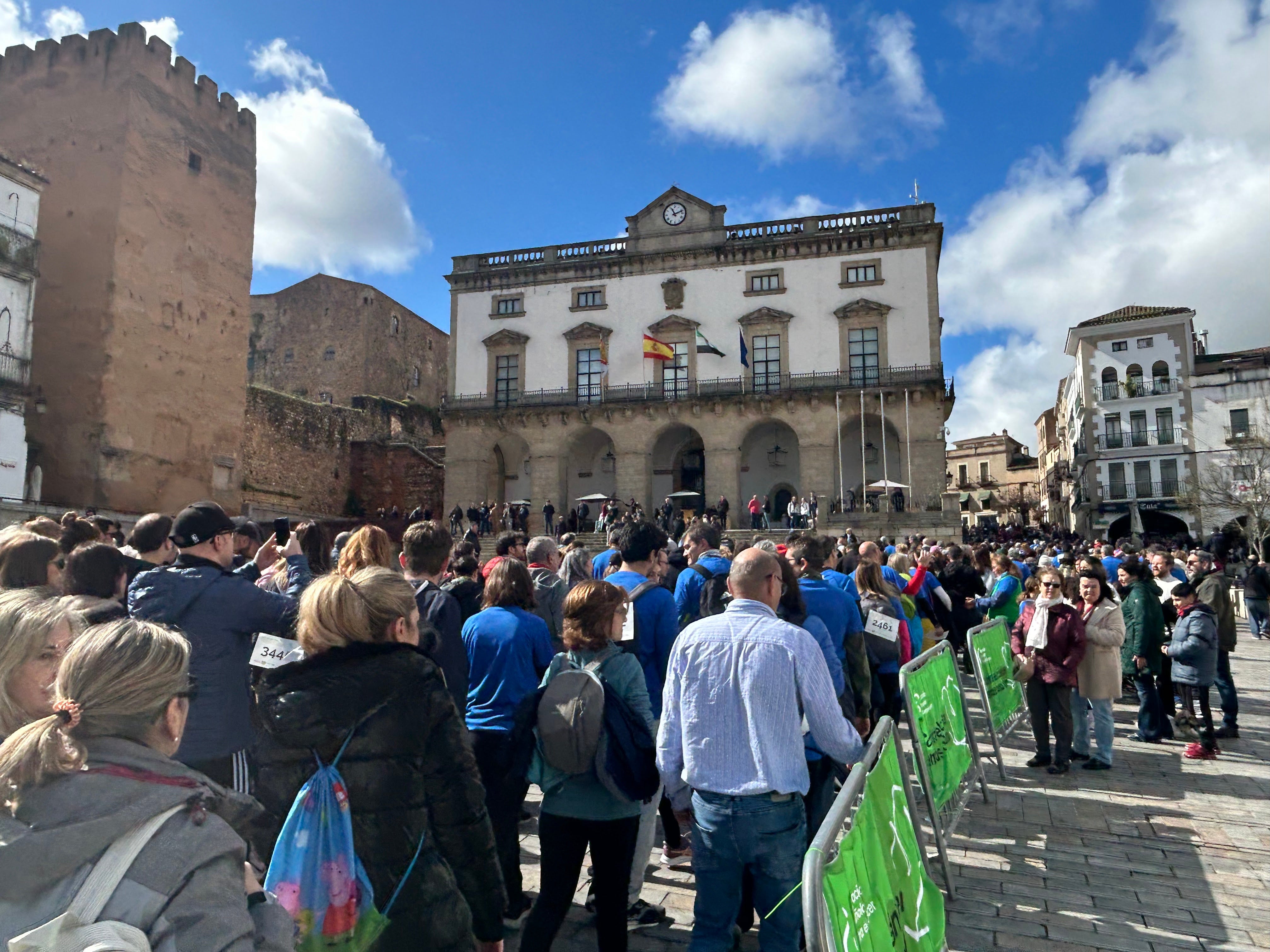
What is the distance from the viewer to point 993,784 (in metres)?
6.87

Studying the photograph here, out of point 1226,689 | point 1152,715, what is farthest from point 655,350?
point 1226,689

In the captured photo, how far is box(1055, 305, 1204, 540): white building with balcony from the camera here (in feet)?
127

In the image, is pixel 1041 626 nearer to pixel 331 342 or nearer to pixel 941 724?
pixel 941 724

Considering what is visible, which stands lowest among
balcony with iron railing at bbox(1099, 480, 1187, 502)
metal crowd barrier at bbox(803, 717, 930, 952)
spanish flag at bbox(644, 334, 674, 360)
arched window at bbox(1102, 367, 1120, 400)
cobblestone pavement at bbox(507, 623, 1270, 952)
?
cobblestone pavement at bbox(507, 623, 1270, 952)

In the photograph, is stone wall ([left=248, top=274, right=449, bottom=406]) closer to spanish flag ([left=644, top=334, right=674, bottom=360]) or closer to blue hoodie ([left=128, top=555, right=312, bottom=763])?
spanish flag ([left=644, top=334, right=674, bottom=360])

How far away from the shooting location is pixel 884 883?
2.89 metres

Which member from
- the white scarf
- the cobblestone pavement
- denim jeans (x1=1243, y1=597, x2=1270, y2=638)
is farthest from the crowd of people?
denim jeans (x1=1243, y1=597, x2=1270, y2=638)

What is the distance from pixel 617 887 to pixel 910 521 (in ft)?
83.9

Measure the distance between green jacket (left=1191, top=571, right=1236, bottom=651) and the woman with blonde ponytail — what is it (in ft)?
29.2

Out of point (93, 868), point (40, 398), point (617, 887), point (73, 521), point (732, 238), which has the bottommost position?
point (617, 887)

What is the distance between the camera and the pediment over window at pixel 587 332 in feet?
111

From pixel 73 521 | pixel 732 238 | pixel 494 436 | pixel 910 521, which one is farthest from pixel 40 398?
pixel 910 521

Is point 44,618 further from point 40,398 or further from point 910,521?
point 910,521

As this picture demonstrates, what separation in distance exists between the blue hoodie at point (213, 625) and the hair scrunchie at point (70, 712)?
1.92 m
